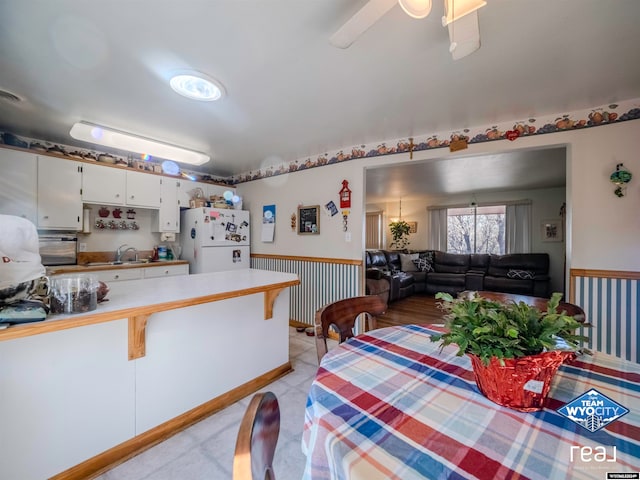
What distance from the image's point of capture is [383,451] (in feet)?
1.80

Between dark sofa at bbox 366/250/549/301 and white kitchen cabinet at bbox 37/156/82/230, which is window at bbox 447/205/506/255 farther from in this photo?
white kitchen cabinet at bbox 37/156/82/230

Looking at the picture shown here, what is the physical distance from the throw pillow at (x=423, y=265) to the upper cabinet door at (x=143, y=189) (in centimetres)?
529

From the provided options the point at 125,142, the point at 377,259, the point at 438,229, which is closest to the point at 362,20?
the point at 125,142

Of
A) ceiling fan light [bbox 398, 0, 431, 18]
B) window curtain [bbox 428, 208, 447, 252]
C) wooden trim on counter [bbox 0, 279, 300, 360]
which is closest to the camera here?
ceiling fan light [bbox 398, 0, 431, 18]

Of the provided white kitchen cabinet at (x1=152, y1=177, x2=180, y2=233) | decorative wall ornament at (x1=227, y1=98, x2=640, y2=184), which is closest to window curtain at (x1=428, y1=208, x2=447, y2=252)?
decorative wall ornament at (x1=227, y1=98, x2=640, y2=184)

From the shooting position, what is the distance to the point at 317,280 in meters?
3.43

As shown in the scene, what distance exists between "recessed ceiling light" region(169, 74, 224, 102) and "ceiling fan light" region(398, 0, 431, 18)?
1.34 metres

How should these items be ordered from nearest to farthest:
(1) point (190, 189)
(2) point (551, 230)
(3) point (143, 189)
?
(3) point (143, 189) → (1) point (190, 189) → (2) point (551, 230)

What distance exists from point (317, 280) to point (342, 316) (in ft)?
7.08

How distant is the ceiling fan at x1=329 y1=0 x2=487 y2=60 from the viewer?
96 centimetres

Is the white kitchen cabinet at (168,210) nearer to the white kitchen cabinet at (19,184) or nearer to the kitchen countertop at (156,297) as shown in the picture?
the white kitchen cabinet at (19,184)

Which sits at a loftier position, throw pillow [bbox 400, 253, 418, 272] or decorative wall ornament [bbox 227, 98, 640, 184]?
decorative wall ornament [bbox 227, 98, 640, 184]

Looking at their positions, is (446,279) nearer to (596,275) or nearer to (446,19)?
(596,275)

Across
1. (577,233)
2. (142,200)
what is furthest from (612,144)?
(142,200)
